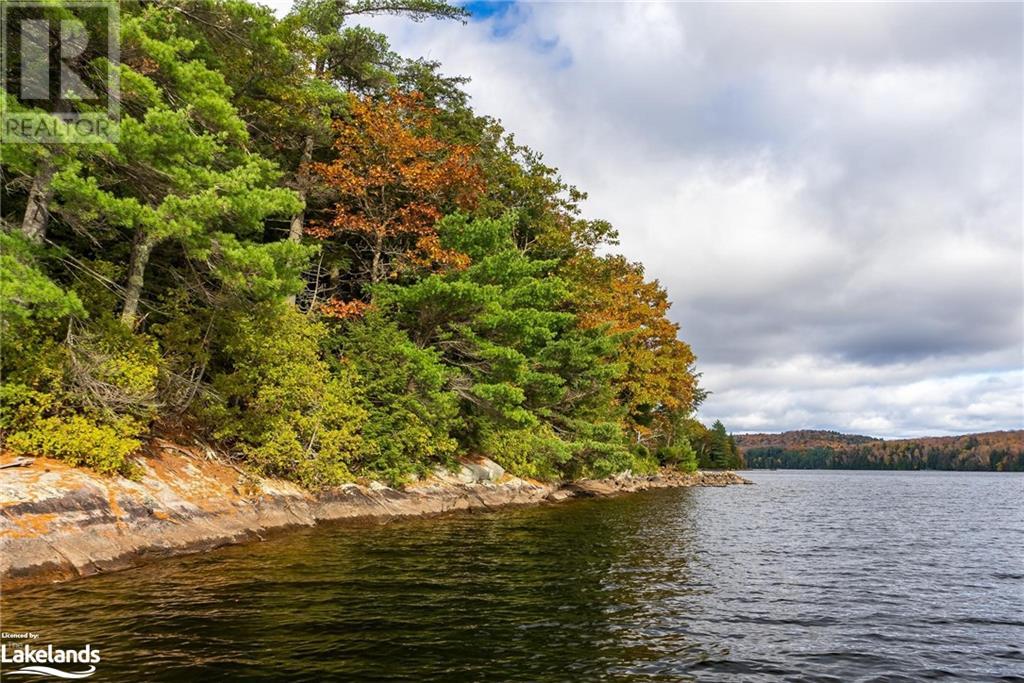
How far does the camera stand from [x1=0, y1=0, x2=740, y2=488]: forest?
496 inches

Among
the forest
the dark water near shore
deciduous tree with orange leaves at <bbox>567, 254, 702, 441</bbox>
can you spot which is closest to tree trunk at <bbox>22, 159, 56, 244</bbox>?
the forest

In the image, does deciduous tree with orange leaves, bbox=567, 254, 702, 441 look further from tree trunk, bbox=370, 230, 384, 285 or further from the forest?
tree trunk, bbox=370, 230, 384, 285

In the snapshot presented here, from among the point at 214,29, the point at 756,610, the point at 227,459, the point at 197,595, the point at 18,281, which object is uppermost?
the point at 214,29

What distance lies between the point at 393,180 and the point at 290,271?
11.7 metres

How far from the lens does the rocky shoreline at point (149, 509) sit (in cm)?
1015

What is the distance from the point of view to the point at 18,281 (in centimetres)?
1018

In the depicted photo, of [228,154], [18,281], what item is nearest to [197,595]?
[18,281]

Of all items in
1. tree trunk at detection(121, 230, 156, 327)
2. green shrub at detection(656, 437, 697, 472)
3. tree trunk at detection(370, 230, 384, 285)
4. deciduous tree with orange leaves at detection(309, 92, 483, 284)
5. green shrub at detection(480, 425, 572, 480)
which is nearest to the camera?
tree trunk at detection(121, 230, 156, 327)

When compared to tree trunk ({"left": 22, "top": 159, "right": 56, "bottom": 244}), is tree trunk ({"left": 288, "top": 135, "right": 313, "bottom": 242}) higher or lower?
higher

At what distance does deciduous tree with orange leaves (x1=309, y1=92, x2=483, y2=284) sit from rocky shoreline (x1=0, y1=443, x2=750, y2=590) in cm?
1100

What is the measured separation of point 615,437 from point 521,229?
1434 centimetres

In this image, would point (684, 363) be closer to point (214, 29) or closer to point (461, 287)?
point (461, 287)

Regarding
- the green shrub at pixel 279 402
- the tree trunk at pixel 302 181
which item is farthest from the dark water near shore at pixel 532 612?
the tree trunk at pixel 302 181

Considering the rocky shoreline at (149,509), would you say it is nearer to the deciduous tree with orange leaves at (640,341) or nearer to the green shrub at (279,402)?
the green shrub at (279,402)
